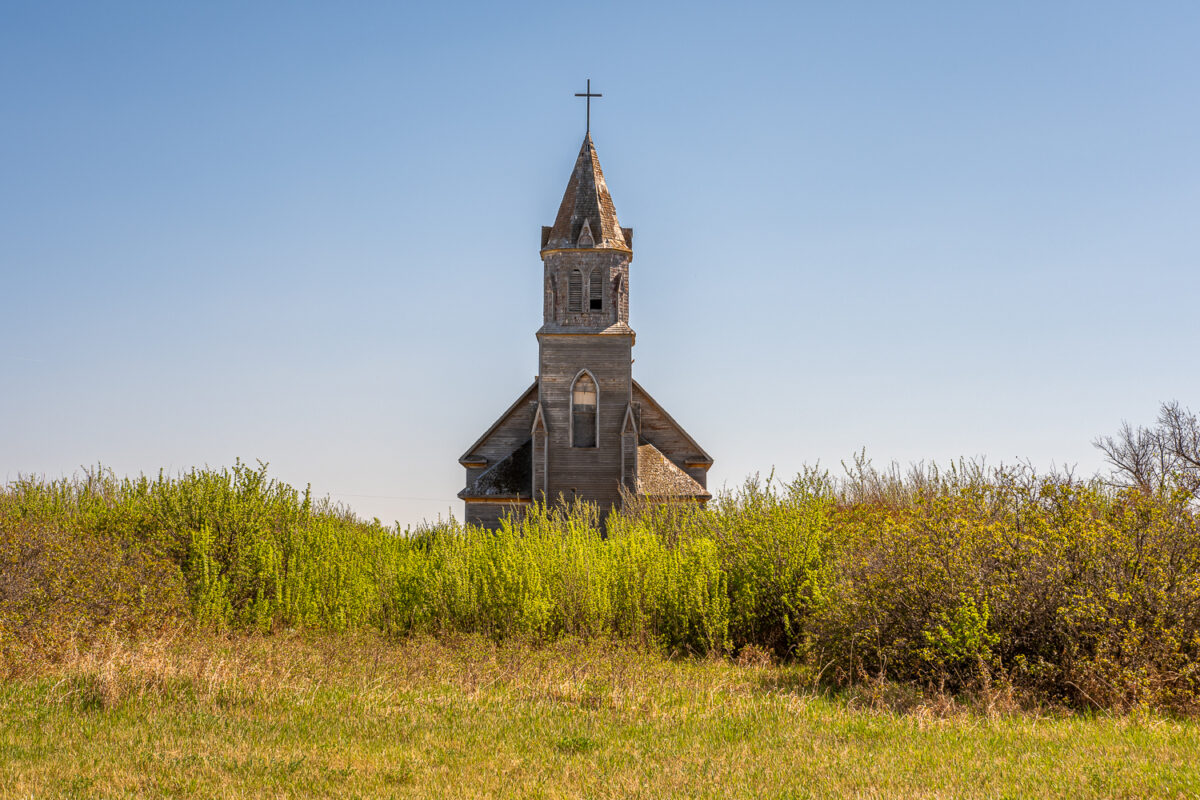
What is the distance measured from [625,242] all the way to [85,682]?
26018 millimetres

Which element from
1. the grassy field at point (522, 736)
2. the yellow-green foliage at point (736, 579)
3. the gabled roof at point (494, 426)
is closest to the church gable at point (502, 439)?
the gabled roof at point (494, 426)

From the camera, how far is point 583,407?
3284cm

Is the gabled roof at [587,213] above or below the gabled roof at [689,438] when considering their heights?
above

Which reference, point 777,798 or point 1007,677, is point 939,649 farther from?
point 777,798

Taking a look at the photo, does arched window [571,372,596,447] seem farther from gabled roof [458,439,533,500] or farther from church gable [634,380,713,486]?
church gable [634,380,713,486]

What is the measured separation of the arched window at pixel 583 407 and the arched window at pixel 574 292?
2.35 m

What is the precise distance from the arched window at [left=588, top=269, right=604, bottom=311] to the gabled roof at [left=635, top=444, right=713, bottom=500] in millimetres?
5053

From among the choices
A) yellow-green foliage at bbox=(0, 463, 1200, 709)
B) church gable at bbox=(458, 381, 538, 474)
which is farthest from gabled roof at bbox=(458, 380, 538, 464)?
yellow-green foliage at bbox=(0, 463, 1200, 709)

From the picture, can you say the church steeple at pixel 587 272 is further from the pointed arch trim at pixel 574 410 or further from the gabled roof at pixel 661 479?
the gabled roof at pixel 661 479

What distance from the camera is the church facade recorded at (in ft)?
105

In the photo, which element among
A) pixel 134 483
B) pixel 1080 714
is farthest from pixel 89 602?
pixel 1080 714

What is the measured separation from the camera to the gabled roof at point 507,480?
32.5m

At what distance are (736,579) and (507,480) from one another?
19699 mm

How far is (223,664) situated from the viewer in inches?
399
